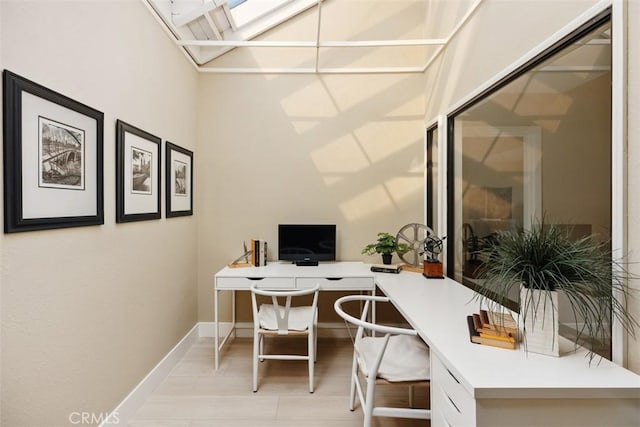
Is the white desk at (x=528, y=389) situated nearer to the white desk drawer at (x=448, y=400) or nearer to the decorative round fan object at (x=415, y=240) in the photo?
the white desk drawer at (x=448, y=400)

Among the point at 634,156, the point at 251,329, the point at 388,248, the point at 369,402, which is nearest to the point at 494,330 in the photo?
the point at 369,402

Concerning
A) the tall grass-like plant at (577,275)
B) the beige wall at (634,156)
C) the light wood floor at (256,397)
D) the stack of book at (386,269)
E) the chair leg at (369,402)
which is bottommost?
the light wood floor at (256,397)

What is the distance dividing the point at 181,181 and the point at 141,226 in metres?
0.82

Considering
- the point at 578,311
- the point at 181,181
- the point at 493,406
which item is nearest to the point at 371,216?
the point at 181,181

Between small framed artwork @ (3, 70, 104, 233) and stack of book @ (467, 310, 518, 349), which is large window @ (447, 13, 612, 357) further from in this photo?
small framed artwork @ (3, 70, 104, 233)

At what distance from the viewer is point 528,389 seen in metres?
0.96

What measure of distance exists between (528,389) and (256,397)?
1.81 m

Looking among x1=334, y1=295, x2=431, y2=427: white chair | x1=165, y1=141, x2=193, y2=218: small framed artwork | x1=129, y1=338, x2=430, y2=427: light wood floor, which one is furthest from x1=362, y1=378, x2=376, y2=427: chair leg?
x1=165, y1=141, x2=193, y2=218: small framed artwork

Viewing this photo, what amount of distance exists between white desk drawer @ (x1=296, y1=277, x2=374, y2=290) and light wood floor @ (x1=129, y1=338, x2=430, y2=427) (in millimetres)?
684

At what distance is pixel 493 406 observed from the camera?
975mm

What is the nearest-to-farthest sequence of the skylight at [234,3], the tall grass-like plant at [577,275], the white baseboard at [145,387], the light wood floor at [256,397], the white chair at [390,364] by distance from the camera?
the tall grass-like plant at [577,275] → the white chair at [390,364] → the white baseboard at [145,387] → the light wood floor at [256,397] → the skylight at [234,3]

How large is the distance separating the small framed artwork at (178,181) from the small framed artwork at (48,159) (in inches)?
34.6

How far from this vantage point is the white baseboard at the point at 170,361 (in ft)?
6.11

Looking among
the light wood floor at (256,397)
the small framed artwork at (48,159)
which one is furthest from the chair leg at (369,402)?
the small framed artwork at (48,159)
